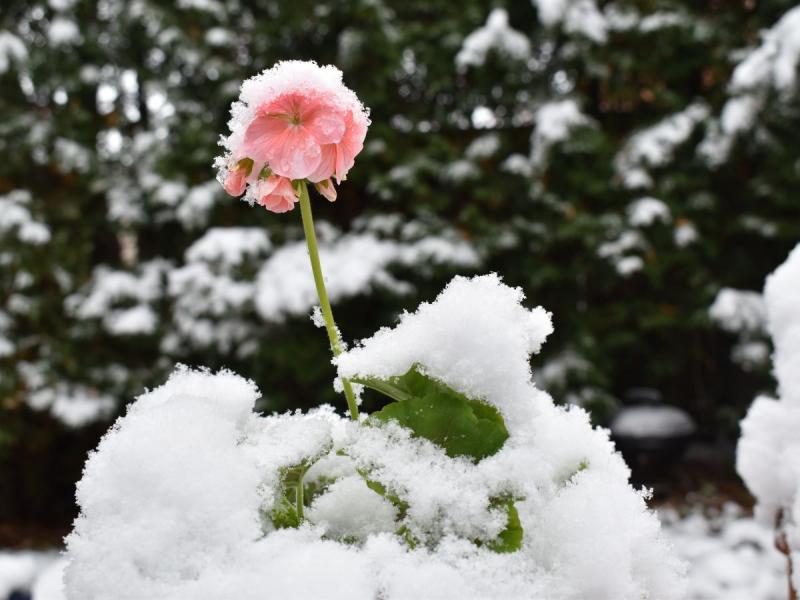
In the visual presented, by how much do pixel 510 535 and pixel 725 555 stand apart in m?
2.51

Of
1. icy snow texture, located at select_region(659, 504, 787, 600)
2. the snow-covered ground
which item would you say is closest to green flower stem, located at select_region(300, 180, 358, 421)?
the snow-covered ground

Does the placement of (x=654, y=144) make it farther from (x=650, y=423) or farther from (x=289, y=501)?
(x=289, y=501)

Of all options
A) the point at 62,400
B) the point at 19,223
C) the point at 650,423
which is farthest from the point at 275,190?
the point at 650,423

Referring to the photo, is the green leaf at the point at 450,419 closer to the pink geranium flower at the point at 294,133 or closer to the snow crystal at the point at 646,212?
the pink geranium flower at the point at 294,133

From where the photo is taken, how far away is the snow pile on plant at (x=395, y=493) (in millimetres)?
401

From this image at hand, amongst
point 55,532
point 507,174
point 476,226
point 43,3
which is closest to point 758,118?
point 507,174

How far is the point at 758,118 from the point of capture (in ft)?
Answer: 10.1

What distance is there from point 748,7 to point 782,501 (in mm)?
3357

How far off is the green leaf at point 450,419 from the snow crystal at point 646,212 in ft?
9.48

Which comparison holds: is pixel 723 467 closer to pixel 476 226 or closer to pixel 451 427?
pixel 476 226

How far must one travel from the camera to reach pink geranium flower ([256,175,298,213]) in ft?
1.86

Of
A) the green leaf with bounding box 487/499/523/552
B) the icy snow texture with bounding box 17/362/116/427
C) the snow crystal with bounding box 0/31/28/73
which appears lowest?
the green leaf with bounding box 487/499/523/552

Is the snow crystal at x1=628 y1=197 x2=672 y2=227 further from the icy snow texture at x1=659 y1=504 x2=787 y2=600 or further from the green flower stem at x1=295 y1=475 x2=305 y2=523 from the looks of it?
the green flower stem at x1=295 y1=475 x2=305 y2=523

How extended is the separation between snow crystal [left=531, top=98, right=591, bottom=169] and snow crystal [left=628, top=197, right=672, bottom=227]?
45 centimetres
